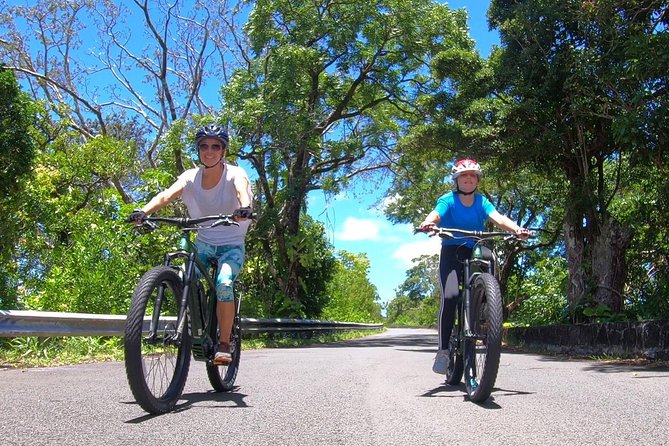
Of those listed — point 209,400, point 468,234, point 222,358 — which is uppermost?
point 468,234

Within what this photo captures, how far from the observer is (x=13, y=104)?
10.7 meters

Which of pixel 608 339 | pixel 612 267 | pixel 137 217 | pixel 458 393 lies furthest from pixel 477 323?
pixel 612 267

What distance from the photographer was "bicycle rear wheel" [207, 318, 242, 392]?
4.48 m

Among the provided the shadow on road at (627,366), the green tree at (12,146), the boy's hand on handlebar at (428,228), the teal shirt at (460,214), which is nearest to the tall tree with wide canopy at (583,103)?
the shadow on road at (627,366)

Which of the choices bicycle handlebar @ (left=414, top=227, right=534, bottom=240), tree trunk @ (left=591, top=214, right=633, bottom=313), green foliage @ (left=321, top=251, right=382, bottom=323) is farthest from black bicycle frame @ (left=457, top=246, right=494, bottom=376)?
green foliage @ (left=321, top=251, right=382, bottom=323)

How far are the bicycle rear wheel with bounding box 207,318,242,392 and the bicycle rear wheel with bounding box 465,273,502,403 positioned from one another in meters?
1.76

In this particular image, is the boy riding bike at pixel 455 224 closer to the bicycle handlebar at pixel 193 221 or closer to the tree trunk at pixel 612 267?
the bicycle handlebar at pixel 193 221

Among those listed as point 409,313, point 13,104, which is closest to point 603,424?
point 13,104

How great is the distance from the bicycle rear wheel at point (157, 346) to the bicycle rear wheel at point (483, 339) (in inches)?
77.6

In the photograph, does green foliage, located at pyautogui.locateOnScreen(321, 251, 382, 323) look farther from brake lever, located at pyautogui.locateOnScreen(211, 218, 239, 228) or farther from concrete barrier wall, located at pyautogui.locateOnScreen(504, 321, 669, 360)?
brake lever, located at pyautogui.locateOnScreen(211, 218, 239, 228)

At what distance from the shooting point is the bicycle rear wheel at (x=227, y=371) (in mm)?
4477

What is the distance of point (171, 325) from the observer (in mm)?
3904

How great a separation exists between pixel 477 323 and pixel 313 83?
44.9 ft

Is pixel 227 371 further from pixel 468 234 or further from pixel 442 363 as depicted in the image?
pixel 468 234
